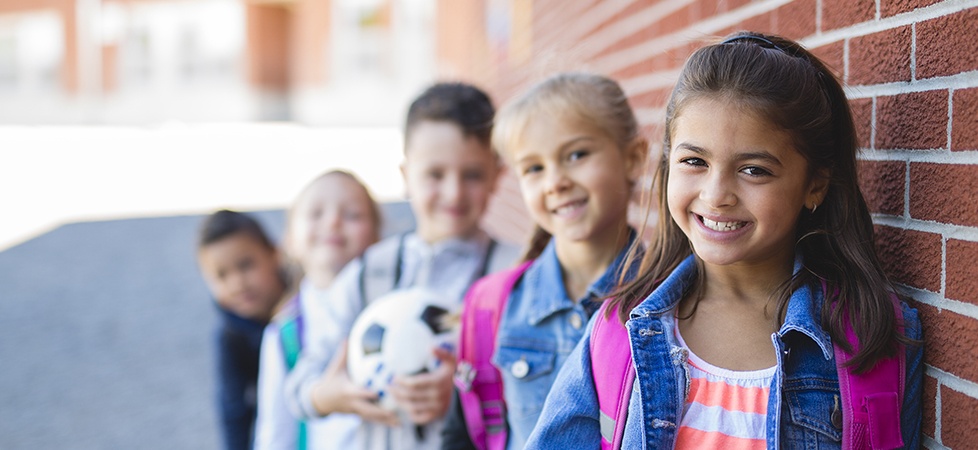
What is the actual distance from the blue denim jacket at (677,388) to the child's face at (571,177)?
0.50 metres

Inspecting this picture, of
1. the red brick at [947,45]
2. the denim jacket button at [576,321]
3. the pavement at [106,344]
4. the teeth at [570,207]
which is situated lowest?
the pavement at [106,344]

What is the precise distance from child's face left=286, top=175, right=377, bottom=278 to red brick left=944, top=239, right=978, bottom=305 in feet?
7.35

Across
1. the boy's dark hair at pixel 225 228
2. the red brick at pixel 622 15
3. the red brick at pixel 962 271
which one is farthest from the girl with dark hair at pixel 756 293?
the boy's dark hair at pixel 225 228

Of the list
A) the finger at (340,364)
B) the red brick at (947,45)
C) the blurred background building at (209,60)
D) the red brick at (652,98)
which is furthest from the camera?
the blurred background building at (209,60)

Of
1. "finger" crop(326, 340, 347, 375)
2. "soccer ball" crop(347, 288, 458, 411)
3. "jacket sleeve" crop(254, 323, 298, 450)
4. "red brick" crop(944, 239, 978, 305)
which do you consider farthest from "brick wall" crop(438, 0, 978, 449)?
"jacket sleeve" crop(254, 323, 298, 450)

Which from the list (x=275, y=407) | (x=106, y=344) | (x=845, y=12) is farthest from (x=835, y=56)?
(x=106, y=344)

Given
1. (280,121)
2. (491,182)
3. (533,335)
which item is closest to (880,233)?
(533,335)

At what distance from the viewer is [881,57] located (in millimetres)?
1640

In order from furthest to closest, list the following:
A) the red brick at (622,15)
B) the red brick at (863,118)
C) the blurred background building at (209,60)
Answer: the blurred background building at (209,60), the red brick at (622,15), the red brick at (863,118)

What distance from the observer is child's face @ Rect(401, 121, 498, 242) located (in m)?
2.82

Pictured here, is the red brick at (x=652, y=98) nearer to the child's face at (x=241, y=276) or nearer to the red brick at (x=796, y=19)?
the red brick at (x=796, y=19)

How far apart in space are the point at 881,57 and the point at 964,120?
286 mm

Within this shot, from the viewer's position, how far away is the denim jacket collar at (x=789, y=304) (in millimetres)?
1438

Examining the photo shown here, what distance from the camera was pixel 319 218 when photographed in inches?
130
